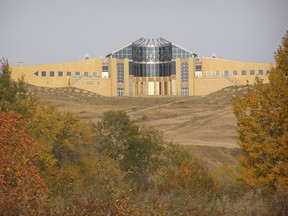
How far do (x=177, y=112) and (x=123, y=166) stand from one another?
48.2 m

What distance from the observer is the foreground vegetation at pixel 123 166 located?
56.4ft

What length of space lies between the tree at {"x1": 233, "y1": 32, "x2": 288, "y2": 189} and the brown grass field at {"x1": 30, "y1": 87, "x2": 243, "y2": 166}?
43170mm

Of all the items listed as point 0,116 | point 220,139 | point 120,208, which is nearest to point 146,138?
point 0,116

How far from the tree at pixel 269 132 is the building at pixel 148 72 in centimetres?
7651

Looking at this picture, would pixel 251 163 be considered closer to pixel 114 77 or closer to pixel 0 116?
pixel 0 116

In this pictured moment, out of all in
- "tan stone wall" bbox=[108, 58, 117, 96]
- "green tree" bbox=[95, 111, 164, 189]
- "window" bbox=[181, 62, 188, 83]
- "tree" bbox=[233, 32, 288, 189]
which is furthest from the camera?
"window" bbox=[181, 62, 188, 83]

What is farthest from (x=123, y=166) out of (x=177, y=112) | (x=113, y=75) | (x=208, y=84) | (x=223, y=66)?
(x=223, y=66)

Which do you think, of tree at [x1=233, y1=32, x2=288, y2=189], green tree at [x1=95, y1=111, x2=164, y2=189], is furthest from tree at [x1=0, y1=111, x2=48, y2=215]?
green tree at [x1=95, y1=111, x2=164, y2=189]

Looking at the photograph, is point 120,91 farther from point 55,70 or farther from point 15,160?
point 15,160

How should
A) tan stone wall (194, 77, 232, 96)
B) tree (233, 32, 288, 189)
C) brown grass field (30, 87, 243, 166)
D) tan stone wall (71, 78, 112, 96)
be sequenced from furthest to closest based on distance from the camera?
tan stone wall (194, 77, 232, 96) → tan stone wall (71, 78, 112, 96) → brown grass field (30, 87, 243, 166) → tree (233, 32, 288, 189)

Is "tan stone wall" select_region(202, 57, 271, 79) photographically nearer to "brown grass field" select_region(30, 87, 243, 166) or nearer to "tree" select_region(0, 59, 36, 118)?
"brown grass field" select_region(30, 87, 243, 166)

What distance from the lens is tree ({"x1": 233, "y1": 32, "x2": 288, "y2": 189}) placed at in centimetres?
2939

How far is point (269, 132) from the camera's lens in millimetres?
30484

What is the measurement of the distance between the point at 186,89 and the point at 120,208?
96.0 metres
